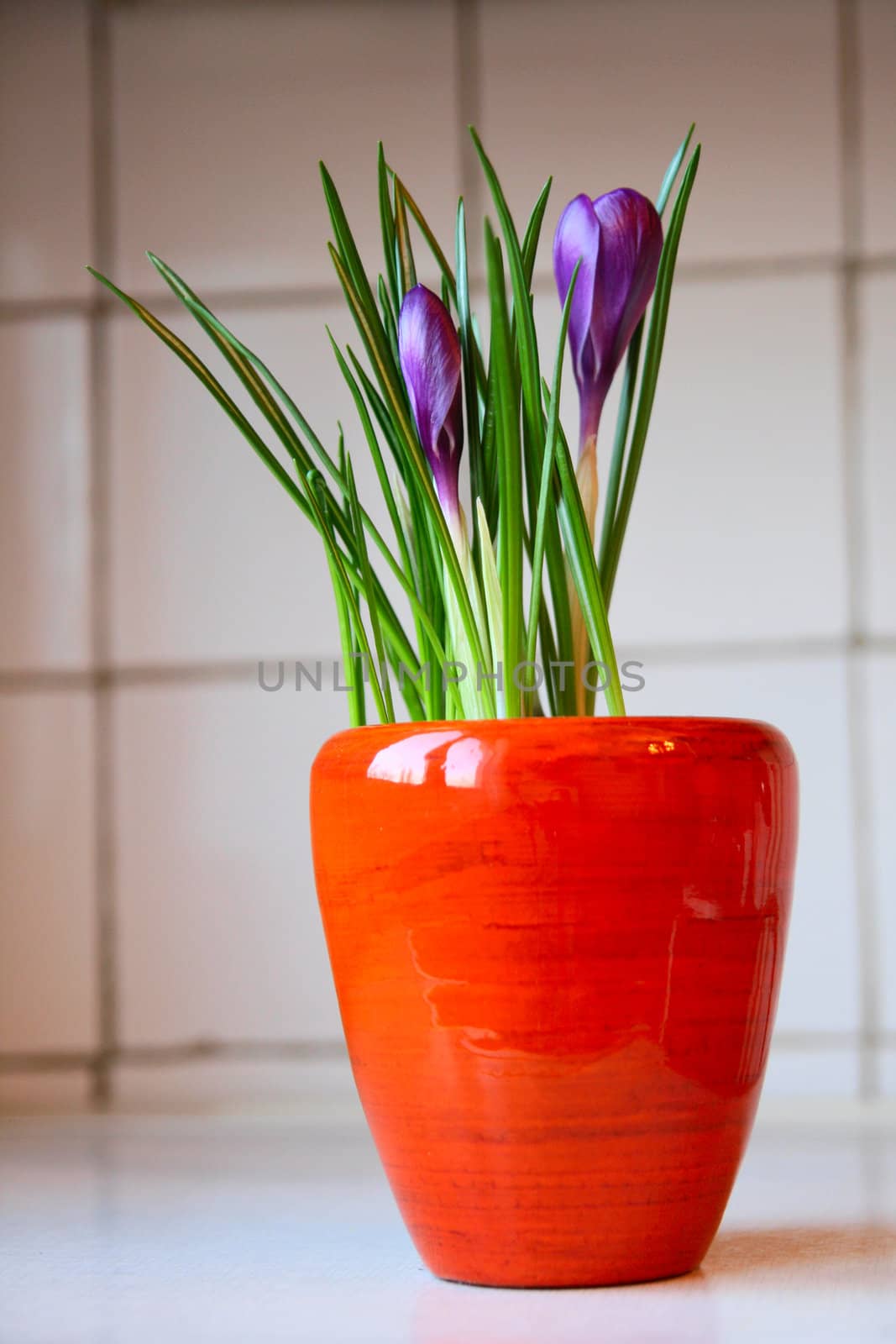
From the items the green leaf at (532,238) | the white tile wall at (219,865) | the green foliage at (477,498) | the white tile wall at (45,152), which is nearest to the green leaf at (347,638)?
the green foliage at (477,498)

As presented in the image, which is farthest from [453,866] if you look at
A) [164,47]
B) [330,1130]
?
[164,47]

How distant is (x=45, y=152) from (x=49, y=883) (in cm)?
47

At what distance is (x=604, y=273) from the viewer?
1.55 feet

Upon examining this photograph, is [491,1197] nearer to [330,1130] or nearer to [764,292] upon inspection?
[330,1130]

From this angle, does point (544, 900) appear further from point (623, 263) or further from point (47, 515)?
point (47, 515)

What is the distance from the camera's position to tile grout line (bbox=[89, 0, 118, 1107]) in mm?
910

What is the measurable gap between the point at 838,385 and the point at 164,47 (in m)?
0.48

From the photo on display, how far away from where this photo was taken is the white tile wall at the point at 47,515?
93cm

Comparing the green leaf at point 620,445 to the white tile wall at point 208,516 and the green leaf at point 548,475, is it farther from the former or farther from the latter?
the white tile wall at point 208,516

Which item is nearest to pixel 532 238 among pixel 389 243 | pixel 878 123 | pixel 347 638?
pixel 389 243

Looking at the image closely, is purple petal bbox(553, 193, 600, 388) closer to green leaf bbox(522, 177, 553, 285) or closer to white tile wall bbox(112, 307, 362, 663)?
green leaf bbox(522, 177, 553, 285)

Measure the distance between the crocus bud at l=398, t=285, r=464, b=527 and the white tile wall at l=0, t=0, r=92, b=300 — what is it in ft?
1.77

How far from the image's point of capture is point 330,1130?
32.0 inches

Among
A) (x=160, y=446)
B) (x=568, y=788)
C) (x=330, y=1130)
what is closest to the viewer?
(x=568, y=788)
